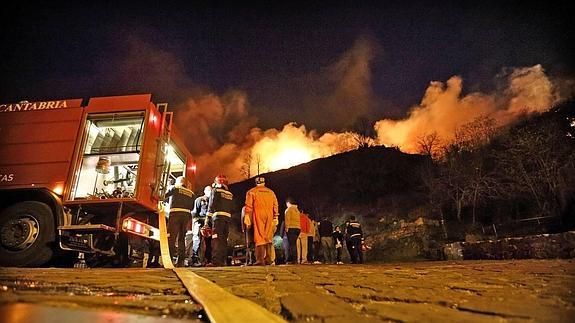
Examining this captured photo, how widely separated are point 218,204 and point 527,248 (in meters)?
8.76

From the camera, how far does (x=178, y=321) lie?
1451 mm

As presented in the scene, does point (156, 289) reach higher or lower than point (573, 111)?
lower

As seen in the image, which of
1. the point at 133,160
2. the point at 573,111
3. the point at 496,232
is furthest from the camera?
the point at 573,111

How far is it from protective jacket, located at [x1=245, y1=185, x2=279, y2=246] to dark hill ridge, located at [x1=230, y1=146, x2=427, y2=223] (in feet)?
103

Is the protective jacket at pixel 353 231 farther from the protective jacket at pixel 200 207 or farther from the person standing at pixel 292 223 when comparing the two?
the protective jacket at pixel 200 207

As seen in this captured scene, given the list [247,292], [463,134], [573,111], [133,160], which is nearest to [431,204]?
[463,134]

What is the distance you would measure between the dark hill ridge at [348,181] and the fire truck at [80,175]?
32.9 m

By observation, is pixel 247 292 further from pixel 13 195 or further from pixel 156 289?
pixel 13 195

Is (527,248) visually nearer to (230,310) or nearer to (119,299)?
(230,310)

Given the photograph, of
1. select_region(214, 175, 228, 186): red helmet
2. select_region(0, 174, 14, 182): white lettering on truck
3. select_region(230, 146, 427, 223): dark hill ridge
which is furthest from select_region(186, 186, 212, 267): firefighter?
select_region(230, 146, 427, 223): dark hill ridge

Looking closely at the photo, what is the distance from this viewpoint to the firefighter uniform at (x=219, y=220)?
279 inches

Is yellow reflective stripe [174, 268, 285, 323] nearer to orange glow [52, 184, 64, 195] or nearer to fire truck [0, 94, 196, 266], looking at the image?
fire truck [0, 94, 196, 266]

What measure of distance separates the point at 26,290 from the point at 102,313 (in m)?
1.27

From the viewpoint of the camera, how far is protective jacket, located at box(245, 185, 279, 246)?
6.99m
